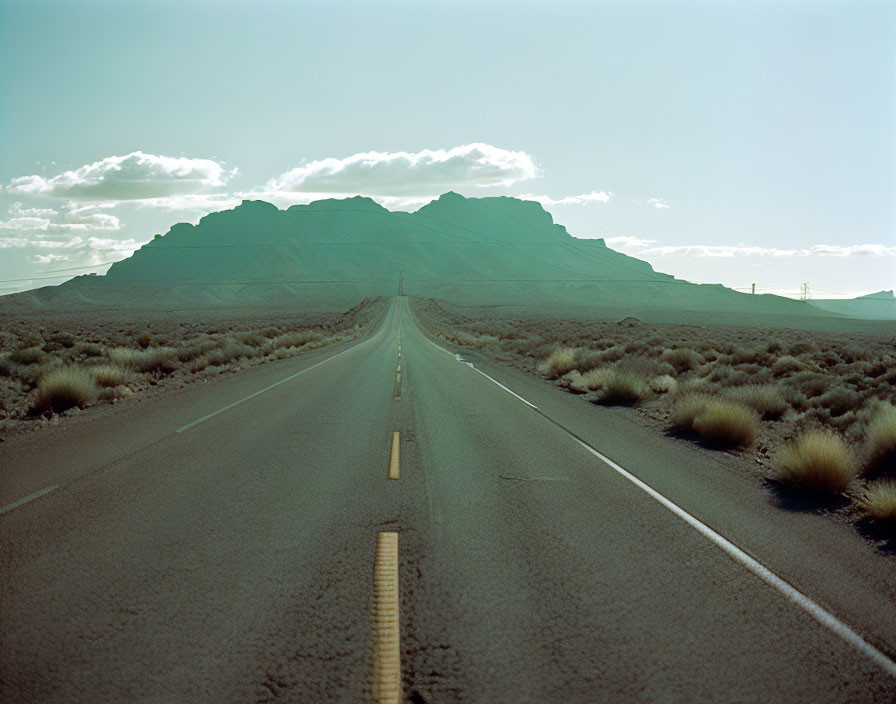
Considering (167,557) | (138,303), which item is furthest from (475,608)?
(138,303)

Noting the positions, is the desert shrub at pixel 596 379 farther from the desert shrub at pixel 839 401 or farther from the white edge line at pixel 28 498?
the white edge line at pixel 28 498

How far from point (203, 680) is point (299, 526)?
104 inches

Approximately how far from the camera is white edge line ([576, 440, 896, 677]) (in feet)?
12.8

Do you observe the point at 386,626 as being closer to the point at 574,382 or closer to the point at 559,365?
the point at 574,382

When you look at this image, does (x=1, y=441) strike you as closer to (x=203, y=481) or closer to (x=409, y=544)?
(x=203, y=481)

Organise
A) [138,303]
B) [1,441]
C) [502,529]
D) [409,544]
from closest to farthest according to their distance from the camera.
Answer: [409,544] < [502,529] < [1,441] < [138,303]

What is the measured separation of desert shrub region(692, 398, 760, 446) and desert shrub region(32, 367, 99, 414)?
43.0ft

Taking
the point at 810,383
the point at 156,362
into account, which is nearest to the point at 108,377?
the point at 156,362

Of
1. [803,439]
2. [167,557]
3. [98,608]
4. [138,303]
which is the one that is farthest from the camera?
[138,303]

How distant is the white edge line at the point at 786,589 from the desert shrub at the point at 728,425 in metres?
3.87

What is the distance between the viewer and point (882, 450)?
8.51 metres

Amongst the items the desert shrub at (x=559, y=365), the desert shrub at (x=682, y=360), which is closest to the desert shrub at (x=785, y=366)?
the desert shrub at (x=682, y=360)

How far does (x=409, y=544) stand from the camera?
18.5ft

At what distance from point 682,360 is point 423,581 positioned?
61.2ft
